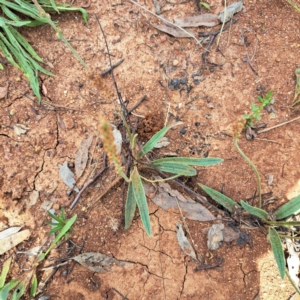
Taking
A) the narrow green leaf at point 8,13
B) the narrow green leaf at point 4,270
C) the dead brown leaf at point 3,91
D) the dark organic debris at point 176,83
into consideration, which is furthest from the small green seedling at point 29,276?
the narrow green leaf at point 8,13

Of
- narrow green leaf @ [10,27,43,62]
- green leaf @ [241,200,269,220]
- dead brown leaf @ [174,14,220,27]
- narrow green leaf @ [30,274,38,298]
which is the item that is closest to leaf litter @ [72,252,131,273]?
narrow green leaf @ [30,274,38,298]

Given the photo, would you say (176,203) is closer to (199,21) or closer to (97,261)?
(97,261)

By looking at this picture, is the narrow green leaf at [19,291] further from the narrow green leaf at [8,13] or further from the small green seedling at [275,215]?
the narrow green leaf at [8,13]

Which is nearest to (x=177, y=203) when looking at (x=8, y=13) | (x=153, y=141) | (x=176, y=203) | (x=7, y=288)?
(x=176, y=203)

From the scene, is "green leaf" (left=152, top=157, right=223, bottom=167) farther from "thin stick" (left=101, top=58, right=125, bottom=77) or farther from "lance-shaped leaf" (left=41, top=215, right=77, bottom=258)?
"thin stick" (left=101, top=58, right=125, bottom=77)

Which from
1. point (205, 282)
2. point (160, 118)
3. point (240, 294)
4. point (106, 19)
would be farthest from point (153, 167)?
point (106, 19)

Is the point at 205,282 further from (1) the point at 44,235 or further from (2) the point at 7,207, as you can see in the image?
(2) the point at 7,207
